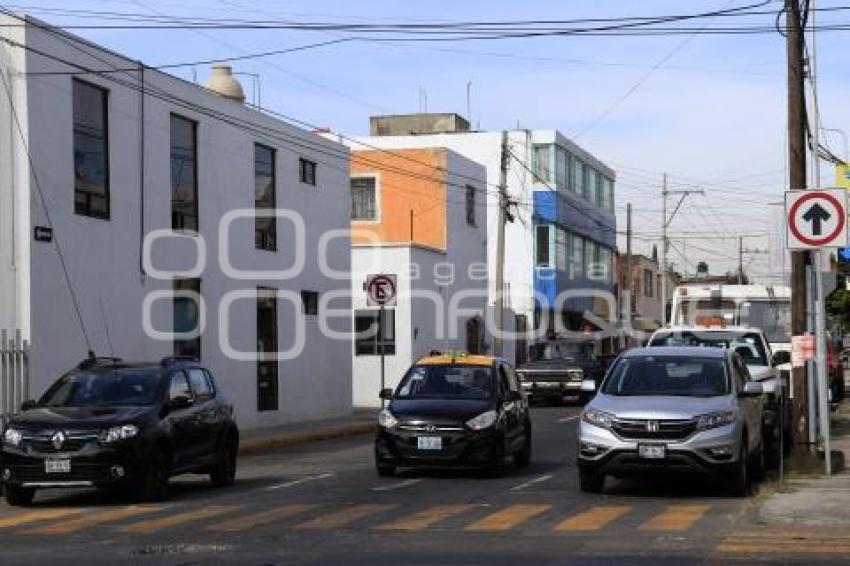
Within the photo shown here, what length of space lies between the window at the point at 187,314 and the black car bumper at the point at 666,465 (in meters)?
12.2

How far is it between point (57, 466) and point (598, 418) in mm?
5914

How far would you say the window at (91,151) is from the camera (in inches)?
853

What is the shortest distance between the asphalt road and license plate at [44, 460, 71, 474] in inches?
17.3

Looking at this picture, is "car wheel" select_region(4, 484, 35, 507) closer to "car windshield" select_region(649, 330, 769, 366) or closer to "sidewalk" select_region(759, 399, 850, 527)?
"sidewalk" select_region(759, 399, 850, 527)

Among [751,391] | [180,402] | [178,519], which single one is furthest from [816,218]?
[178,519]

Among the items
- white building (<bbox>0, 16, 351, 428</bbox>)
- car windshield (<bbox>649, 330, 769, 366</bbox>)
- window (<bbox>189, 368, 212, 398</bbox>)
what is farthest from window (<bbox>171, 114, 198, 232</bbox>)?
car windshield (<bbox>649, 330, 769, 366</bbox>)

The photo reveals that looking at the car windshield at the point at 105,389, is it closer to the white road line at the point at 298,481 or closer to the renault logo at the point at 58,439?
the renault logo at the point at 58,439

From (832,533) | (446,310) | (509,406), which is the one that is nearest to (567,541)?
(832,533)

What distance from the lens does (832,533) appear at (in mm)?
11742

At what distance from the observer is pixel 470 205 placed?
45.8 metres

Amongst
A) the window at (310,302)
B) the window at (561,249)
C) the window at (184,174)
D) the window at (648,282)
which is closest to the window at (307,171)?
the window at (310,302)

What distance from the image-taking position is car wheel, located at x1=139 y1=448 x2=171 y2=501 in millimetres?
14811

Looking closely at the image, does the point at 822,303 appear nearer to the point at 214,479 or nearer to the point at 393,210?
the point at 214,479

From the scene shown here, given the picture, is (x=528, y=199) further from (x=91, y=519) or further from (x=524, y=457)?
(x=91, y=519)
